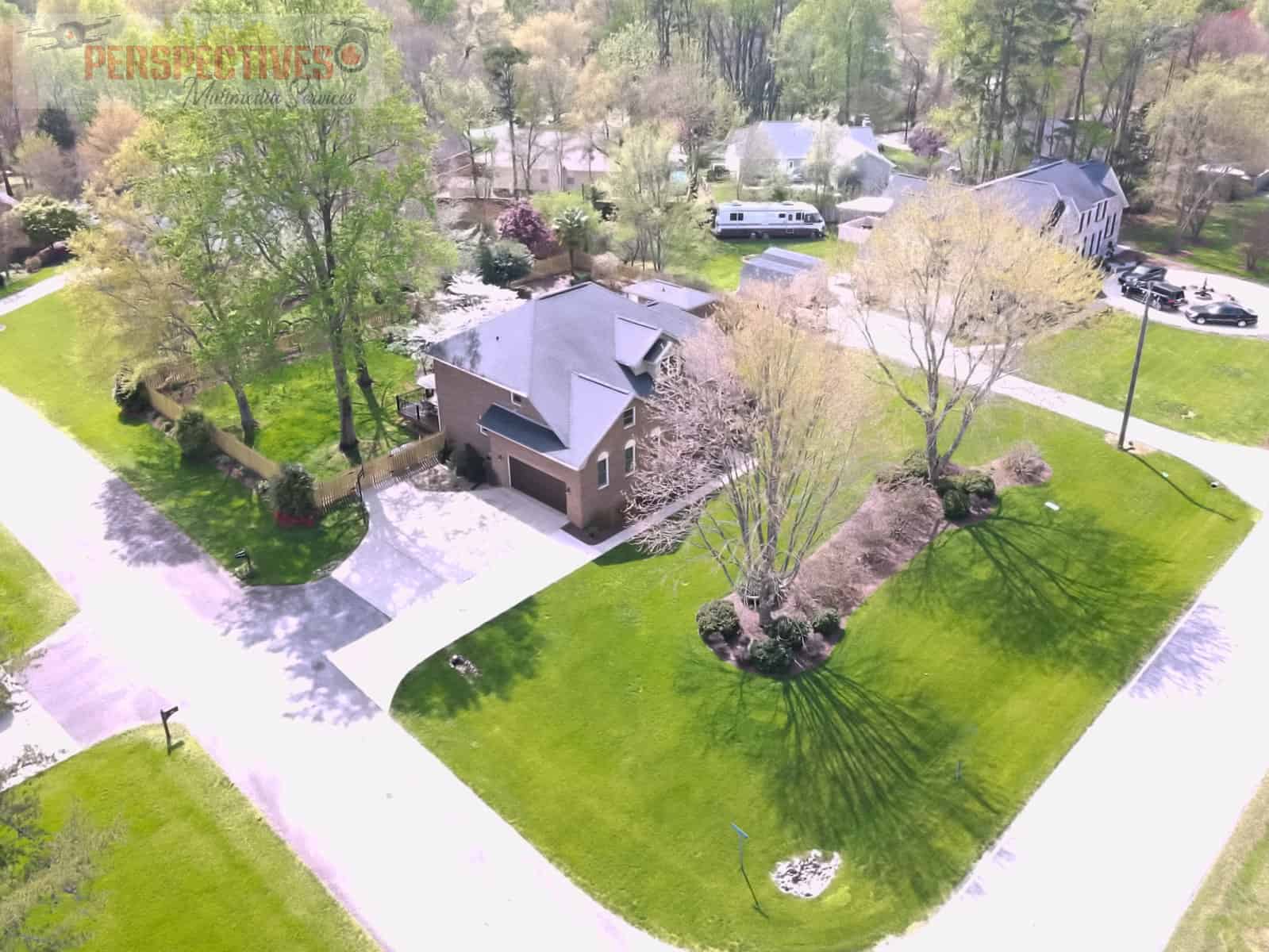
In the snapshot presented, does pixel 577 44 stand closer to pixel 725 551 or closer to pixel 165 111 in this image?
pixel 165 111

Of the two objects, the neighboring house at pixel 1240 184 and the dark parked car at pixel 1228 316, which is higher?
the neighboring house at pixel 1240 184

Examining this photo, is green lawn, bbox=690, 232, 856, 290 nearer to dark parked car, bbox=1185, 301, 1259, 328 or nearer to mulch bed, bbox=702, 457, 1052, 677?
dark parked car, bbox=1185, 301, 1259, 328

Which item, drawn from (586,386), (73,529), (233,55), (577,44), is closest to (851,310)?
(586,386)

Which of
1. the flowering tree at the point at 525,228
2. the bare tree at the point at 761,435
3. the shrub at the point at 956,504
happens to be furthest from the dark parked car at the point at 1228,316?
the flowering tree at the point at 525,228

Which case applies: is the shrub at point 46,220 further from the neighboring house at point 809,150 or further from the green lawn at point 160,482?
the neighboring house at point 809,150

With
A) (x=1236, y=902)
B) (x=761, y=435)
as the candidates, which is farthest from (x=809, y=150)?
(x=1236, y=902)

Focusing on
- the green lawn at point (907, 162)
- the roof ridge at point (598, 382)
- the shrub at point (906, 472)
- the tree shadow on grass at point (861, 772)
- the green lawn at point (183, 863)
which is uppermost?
the green lawn at point (907, 162)
